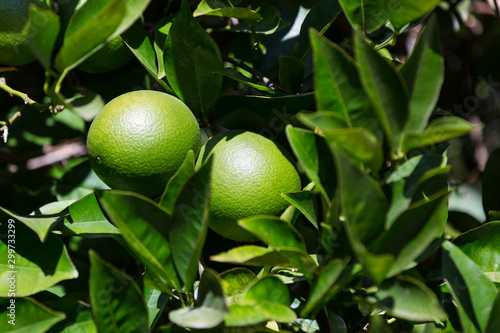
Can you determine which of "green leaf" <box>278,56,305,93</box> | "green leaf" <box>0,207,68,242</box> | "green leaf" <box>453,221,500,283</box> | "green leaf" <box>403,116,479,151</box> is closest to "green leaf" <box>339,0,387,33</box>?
"green leaf" <box>278,56,305,93</box>

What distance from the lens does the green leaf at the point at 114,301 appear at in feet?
2.51

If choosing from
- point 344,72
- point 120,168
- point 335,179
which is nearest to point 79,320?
point 120,168

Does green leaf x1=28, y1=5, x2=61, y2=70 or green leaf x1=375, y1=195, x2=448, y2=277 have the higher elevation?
green leaf x1=28, y1=5, x2=61, y2=70

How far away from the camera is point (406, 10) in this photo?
3.01 feet

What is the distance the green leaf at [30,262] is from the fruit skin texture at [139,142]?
17 cm

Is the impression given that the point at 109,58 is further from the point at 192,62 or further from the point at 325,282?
the point at 325,282

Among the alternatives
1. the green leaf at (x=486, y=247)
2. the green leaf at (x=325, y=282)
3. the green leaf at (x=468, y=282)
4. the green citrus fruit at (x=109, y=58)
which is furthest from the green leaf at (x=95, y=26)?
the green leaf at (x=486, y=247)

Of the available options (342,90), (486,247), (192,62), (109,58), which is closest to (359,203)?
(342,90)

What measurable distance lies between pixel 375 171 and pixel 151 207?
0.35 metres

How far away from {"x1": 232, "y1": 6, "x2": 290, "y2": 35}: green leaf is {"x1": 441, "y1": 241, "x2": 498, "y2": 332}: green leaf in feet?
2.02

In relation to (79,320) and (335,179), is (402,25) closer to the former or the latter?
(335,179)

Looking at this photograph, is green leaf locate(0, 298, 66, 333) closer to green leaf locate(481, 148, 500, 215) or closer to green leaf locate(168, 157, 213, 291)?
green leaf locate(168, 157, 213, 291)

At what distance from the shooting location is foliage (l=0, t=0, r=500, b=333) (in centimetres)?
73

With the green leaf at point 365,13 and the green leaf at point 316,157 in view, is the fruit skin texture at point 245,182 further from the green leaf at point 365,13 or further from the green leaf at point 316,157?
the green leaf at point 365,13
